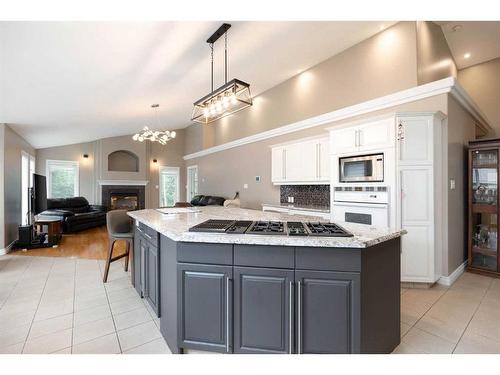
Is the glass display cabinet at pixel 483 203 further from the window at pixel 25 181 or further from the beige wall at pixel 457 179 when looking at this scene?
the window at pixel 25 181

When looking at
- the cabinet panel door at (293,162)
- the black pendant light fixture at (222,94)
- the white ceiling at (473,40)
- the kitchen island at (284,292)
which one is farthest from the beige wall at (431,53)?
the kitchen island at (284,292)

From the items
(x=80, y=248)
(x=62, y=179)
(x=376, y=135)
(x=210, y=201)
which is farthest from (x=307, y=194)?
(x=62, y=179)

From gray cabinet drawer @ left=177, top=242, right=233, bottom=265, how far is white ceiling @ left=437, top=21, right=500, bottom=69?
497cm

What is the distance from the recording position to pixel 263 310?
1.60 m

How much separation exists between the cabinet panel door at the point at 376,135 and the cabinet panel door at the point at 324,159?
2.83 feet

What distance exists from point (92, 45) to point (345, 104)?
3.73 meters

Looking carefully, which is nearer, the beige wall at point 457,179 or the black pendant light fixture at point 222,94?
the black pendant light fixture at point 222,94

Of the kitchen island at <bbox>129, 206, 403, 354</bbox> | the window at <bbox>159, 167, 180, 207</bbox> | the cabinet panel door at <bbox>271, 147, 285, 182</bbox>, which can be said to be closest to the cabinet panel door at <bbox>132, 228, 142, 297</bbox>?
the kitchen island at <bbox>129, 206, 403, 354</bbox>

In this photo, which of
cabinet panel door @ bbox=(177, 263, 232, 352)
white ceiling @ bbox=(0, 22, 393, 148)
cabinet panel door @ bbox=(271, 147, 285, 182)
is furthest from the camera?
cabinet panel door @ bbox=(271, 147, 285, 182)

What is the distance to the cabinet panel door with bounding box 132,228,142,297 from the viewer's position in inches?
110

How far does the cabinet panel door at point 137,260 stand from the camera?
110 inches

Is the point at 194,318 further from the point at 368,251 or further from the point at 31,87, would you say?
the point at 31,87

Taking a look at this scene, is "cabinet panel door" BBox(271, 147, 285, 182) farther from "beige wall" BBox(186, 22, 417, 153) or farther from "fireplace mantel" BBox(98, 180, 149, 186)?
"fireplace mantel" BBox(98, 180, 149, 186)

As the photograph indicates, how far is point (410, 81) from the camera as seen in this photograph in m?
3.52
